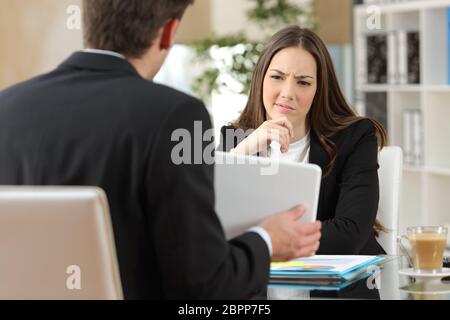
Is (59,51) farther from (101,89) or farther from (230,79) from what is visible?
(101,89)

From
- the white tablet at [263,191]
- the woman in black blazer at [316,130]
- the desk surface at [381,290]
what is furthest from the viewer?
the woman in black blazer at [316,130]

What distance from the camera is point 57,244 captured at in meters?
1.38

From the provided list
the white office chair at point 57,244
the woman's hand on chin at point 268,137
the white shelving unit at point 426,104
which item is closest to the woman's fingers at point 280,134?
the woman's hand on chin at point 268,137

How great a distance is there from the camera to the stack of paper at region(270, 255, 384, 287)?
6.42ft

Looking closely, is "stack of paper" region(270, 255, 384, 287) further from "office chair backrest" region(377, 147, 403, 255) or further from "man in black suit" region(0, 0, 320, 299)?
"office chair backrest" region(377, 147, 403, 255)

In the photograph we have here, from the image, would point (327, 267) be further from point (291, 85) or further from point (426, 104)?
point (426, 104)

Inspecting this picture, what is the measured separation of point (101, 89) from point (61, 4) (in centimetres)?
357

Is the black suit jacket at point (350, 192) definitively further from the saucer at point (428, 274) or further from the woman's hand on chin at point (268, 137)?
the saucer at point (428, 274)

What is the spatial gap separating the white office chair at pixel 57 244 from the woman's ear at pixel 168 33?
32 centimetres

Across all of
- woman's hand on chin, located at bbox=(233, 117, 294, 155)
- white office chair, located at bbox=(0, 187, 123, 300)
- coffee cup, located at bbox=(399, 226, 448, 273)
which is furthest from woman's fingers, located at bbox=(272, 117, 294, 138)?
white office chair, located at bbox=(0, 187, 123, 300)

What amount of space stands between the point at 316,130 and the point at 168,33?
1.35 metres

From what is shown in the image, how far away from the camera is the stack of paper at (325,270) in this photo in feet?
6.42

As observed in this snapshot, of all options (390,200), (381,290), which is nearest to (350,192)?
(390,200)

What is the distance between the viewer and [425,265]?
2014 millimetres
